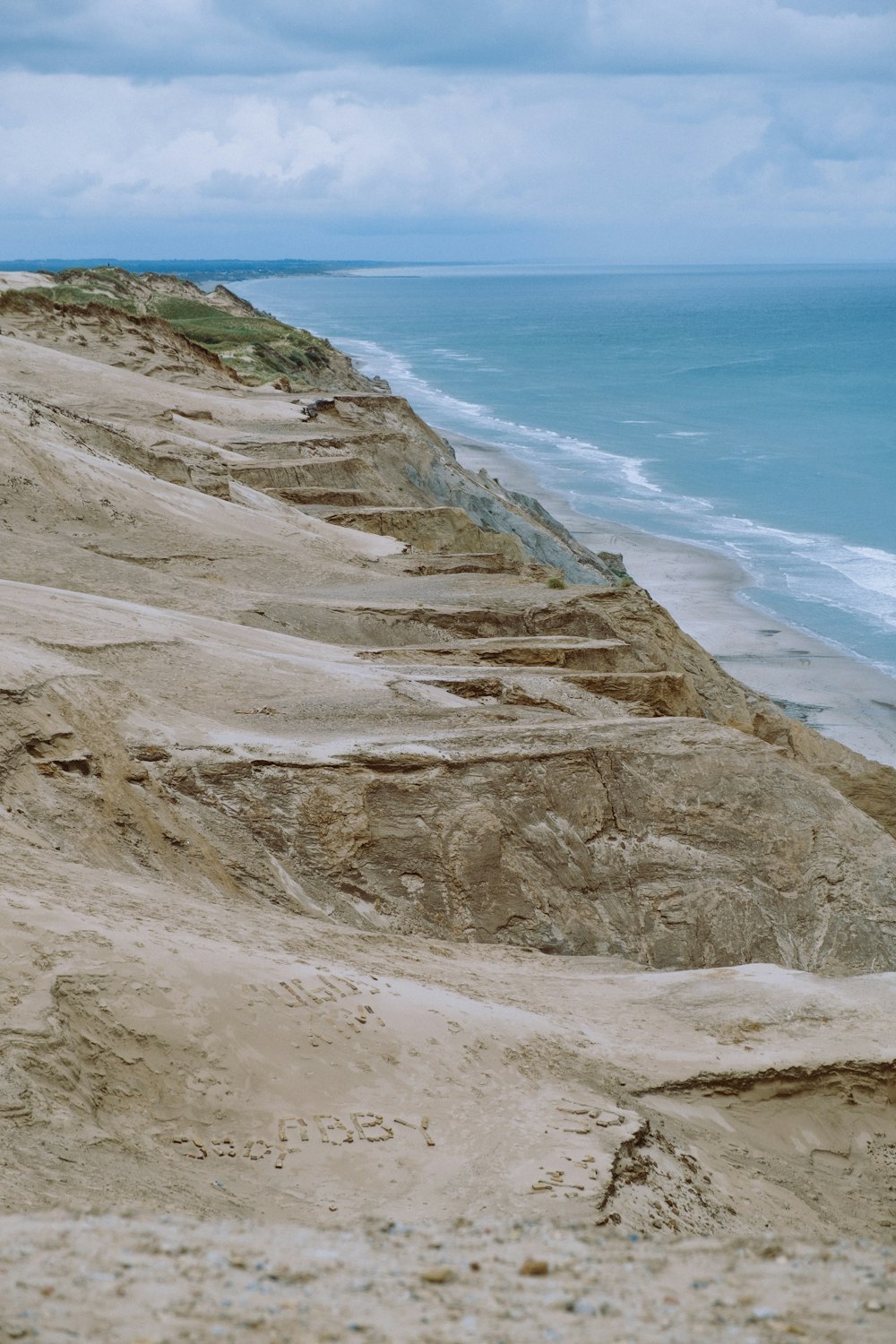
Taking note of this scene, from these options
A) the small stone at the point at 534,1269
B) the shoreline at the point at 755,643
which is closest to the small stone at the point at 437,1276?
the small stone at the point at 534,1269

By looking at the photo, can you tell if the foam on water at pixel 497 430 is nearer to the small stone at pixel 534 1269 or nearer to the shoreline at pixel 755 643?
the shoreline at pixel 755 643

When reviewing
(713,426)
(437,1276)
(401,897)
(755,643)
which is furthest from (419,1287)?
(713,426)

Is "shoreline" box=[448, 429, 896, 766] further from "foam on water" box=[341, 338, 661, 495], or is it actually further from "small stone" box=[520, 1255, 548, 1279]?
"small stone" box=[520, 1255, 548, 1279]

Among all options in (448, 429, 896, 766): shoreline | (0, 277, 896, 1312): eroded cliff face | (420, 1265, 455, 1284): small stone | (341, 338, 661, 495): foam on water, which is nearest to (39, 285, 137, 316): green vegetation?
(341, 338, 661, 495): foam on water

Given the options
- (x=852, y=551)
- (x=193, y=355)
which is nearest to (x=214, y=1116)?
(x=193, y=355)

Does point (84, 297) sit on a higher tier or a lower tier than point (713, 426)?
lower

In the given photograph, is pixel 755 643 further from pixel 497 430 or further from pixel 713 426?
pixel 713 426
